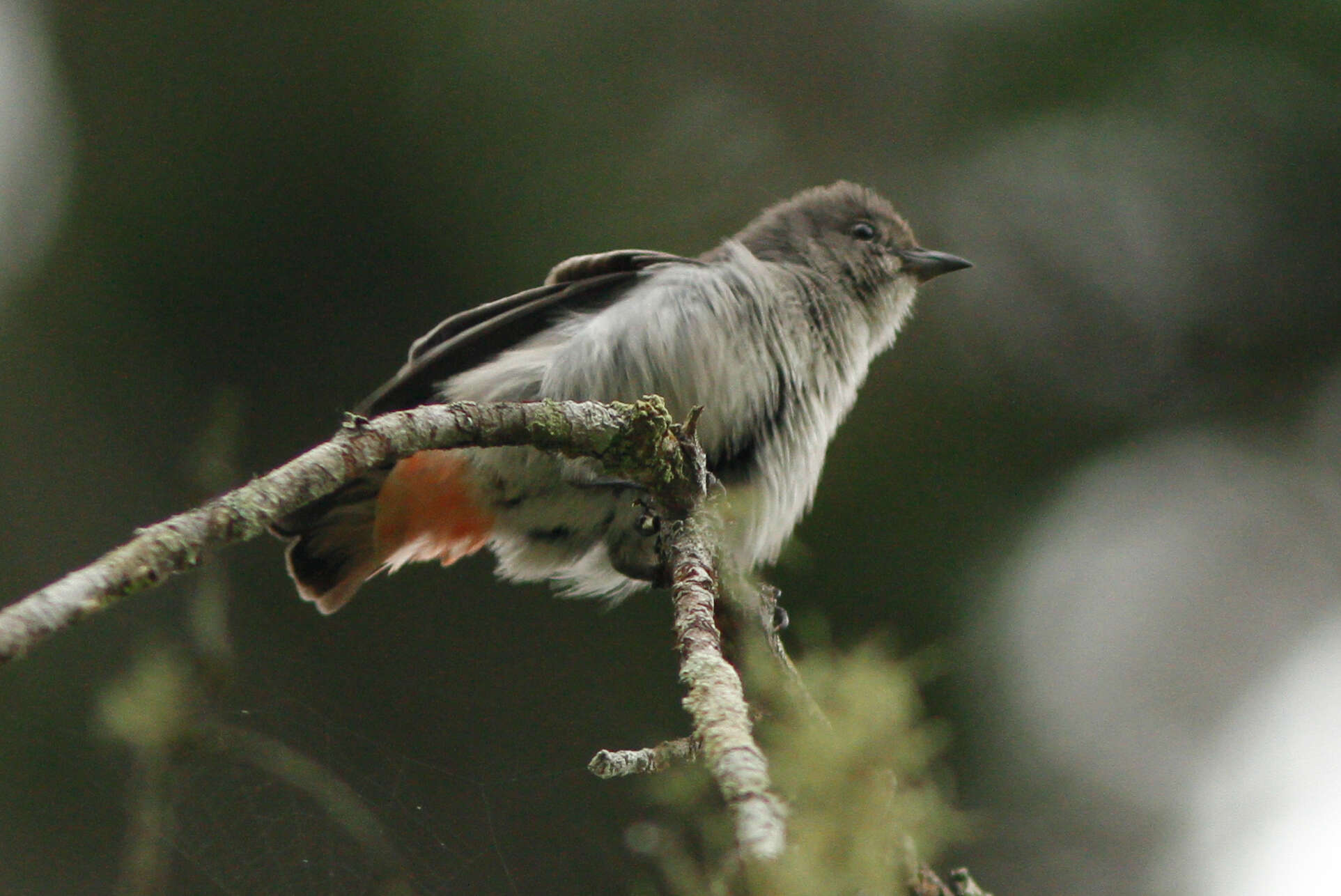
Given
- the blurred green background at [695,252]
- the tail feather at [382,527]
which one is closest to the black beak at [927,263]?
the blurred green background at [695,252]

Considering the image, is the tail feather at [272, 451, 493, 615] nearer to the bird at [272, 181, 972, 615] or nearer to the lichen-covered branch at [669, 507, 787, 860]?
the bird at [272, 181, 972, 615]

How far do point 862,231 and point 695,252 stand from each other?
633 mm

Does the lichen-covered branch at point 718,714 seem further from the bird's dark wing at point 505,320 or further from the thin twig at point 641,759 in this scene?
the bird's dark wing at point 505,320

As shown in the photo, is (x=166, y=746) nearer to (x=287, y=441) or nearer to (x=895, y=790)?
(x=895, y=790)

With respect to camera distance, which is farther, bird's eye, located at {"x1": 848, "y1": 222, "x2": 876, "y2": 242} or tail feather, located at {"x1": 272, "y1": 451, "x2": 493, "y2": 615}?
bird's eye, located at {"x1": 848, "y1": 222, "x2": 876, "y2": 242}

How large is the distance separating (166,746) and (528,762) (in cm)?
220

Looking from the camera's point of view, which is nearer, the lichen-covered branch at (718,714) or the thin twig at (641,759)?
the lichen-covered branch at (718,714)

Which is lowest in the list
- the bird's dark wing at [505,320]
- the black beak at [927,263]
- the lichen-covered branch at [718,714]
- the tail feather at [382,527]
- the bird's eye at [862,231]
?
the lichen-covered branch at [718,714]

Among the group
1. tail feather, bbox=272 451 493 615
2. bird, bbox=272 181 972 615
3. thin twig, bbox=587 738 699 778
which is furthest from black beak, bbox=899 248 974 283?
thin twig, bbox=587 738 699 778

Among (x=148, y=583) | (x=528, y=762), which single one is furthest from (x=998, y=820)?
(x=148, y=583)

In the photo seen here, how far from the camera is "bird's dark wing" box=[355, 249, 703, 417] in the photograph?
3.35 metres

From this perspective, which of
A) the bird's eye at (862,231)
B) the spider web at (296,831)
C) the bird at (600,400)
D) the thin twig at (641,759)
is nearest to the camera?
the thin twig at (641,759)

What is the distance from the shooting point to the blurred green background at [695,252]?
3738 mm

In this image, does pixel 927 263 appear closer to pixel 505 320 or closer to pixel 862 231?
pixel 862 231
